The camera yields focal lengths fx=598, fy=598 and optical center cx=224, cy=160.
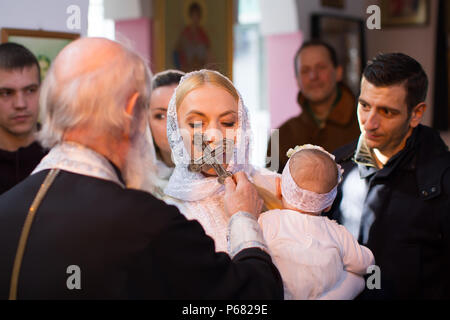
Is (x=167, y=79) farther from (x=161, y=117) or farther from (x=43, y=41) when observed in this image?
(x=43, y=41)

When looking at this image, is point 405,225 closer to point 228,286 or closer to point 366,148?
point 366,148

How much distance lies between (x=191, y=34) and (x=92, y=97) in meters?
4.45

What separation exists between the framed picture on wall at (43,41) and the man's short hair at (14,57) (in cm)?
11

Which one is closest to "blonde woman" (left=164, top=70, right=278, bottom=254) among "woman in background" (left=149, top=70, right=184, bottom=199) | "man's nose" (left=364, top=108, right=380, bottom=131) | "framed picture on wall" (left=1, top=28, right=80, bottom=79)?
"man's nose" (left=364, top=108, right=380, bottom=131)

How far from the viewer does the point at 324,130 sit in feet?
10.0

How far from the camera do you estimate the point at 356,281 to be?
2.04 metres

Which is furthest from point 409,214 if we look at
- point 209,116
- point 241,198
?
point 209,116

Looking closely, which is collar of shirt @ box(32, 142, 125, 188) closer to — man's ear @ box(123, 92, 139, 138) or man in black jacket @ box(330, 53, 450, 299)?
man's ear @ box(123, 92, 139, 138)

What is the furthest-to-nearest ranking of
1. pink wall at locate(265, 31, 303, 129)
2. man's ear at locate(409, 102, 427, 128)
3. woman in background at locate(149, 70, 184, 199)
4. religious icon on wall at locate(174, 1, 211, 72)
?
pink wall at locate(265, 31, 303, 129) → religious icon on wall at locate(174, 1, 211, 72) → woman in background at locate(149, 70, 184, 199) → man's ear at locate(409, 102, 427, 128)

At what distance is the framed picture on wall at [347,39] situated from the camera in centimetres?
734

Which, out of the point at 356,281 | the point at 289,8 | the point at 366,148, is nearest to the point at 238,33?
the point at 289,8

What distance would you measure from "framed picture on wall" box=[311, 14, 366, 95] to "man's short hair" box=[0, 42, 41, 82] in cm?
512

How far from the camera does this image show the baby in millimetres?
1949
